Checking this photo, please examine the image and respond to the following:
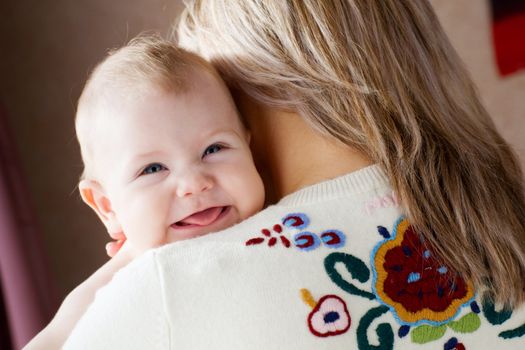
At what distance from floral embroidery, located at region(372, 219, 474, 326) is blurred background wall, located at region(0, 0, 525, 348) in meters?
1.70

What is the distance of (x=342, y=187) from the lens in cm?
100

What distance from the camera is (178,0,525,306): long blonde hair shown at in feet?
3.34

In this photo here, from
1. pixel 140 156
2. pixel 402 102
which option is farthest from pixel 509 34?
pixel 140 156

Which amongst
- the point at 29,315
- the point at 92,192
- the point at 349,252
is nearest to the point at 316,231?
the point at 349,252

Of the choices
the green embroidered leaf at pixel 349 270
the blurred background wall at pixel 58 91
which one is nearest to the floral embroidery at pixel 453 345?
the green embroidered leaf at pixel 349 270

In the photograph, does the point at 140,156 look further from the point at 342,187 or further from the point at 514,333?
the point at 514,333

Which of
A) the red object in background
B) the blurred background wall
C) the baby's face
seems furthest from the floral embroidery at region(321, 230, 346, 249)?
the red object in background

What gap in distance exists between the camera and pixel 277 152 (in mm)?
1168

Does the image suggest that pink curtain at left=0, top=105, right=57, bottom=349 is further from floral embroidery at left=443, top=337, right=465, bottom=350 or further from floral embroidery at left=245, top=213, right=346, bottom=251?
floral embroidery at left=443, top=337, right=465, bottom=350

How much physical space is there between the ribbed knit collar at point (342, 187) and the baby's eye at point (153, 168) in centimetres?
22

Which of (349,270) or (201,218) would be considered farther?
(201,218)

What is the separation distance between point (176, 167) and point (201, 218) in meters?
0.09

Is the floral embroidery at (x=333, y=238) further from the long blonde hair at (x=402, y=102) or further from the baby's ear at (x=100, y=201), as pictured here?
the baby's ear at (x=100, y=201)

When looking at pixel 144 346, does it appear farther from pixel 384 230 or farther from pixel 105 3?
pixel 105 3
